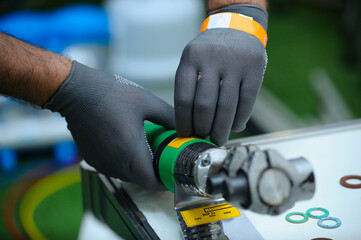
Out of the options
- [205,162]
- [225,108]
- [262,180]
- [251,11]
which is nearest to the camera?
[262,180]

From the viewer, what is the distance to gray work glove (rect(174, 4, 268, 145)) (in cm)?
75

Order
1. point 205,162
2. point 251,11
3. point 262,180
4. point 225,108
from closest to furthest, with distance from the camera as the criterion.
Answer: point 262,180
point 205,162
point 225,108
point 251,11

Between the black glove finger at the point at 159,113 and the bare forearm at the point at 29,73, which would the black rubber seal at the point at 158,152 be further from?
the bare forearm at the point at 29,73

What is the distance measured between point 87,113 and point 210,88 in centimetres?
21

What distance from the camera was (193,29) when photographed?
186 centimetres

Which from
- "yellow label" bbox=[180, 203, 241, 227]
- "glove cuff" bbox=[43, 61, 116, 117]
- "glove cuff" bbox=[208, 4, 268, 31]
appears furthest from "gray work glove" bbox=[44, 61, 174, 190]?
"glove cuff" bbox=[208, 4, 268, 31]

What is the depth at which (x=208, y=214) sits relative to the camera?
0.72 m

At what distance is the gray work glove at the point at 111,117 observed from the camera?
2.54ft

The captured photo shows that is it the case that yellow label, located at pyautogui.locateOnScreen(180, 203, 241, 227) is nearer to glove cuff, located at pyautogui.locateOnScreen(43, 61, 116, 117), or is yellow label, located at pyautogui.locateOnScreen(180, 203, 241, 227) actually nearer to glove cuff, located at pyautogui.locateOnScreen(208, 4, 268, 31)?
glove cuff, located at pyautogui.locateOnScreen(43, 61, 116, 117)

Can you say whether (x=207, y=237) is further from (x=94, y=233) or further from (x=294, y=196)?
(x=94, y=233)

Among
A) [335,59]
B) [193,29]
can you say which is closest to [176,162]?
[193,29]

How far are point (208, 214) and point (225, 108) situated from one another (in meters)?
0.17

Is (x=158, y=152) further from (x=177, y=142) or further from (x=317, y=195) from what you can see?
(x=317, y=195)

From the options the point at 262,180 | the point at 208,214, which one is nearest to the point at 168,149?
the point at 208,214
